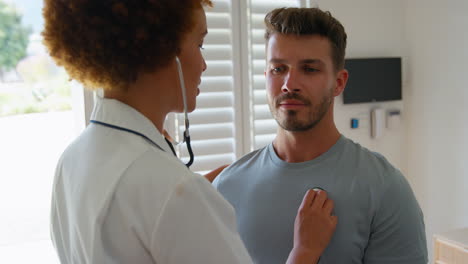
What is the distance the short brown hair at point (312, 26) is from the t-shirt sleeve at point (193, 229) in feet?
2.39

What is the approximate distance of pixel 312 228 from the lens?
1083mm

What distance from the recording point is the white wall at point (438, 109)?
2.58 m

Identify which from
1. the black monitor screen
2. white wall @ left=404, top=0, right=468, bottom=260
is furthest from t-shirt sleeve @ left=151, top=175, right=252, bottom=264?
white wall @ left=404, top=0, right=468, bottom=260

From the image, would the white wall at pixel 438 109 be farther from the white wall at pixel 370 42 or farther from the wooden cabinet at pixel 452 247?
the wooden cabinet at pixel 452 247

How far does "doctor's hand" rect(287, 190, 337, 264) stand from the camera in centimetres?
105

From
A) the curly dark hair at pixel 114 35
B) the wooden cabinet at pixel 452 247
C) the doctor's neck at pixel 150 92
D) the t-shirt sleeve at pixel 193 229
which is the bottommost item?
the wooden cabinet at pixel 452 247

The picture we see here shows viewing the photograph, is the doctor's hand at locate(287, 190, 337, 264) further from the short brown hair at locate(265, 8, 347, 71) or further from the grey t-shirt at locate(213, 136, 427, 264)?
the short brown hair at locate(265, 8, 347, 71)

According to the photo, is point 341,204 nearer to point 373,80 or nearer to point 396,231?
point 396,231

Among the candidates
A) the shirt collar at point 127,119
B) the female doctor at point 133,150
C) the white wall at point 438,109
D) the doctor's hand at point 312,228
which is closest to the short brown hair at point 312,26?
the doctor's hand at point 312,228

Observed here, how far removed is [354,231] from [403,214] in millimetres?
127

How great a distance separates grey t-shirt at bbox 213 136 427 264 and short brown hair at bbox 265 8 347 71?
0.88 ft

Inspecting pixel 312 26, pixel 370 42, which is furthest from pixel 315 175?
pixel 370 42

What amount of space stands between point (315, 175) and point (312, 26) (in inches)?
16.6

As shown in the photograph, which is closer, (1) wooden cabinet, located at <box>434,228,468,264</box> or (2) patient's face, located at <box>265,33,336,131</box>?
(2) patient's face, located at <box>265,33,336,131</box>
